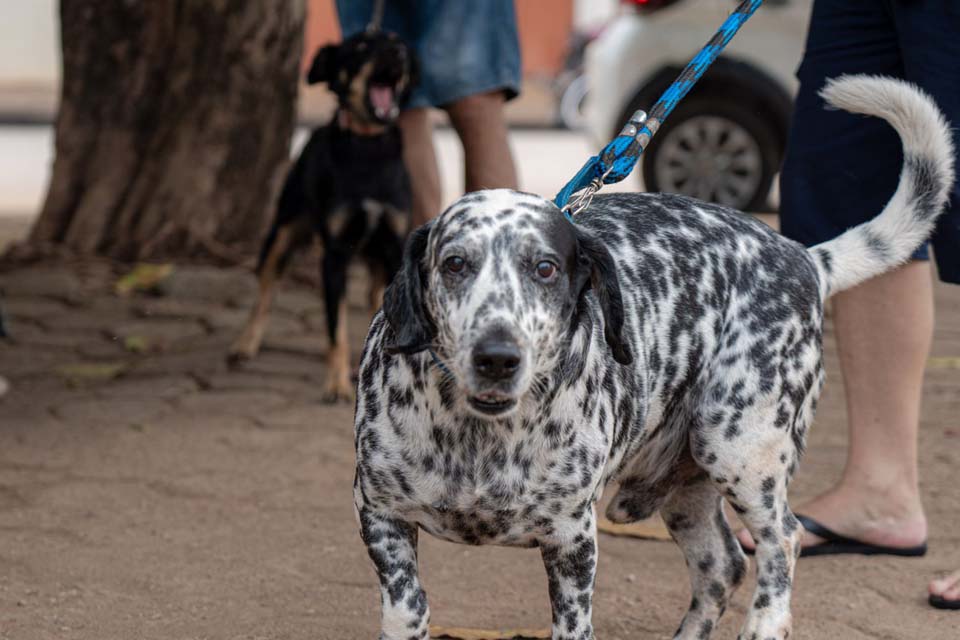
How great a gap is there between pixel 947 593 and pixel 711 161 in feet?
21.3

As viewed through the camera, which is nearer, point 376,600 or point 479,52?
point 376,600

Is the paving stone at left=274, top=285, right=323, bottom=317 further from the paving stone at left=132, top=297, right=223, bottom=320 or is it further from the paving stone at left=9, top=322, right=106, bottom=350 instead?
the paving stone at left=9, top=322, right=106, bottom=350

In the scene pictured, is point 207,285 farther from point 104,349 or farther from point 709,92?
point 709,92

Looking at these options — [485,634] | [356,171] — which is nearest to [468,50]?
[356,171]

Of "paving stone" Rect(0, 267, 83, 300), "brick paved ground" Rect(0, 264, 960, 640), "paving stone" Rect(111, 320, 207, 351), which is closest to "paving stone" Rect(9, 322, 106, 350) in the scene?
"brick paved ground" Rect(0, 264, 960, 640)

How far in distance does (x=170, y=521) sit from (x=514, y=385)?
200cm

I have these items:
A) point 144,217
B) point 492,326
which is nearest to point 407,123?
point 144,217

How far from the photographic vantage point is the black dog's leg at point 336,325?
568 cm

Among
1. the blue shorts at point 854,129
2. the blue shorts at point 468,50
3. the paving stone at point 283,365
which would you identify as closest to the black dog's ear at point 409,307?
the blue shorts at point 854,129

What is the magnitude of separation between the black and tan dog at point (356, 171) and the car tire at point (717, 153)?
4.23 meters

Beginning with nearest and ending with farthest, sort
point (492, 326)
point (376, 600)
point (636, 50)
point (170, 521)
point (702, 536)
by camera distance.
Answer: point (492, 326)
point (702, 536)
point (376, 600)
point (170, 521)
point (636, 50)

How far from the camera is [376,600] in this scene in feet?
12.1

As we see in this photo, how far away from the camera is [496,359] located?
2.54 meters

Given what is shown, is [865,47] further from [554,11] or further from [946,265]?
[554,11]
